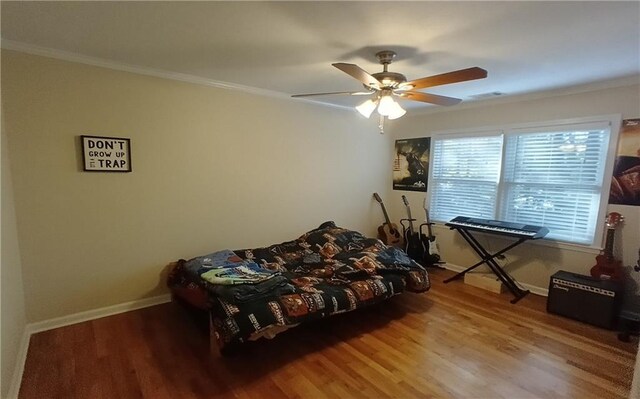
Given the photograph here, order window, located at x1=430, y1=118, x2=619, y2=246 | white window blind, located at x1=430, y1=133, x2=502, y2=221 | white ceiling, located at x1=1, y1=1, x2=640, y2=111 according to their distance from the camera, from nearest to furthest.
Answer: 1. white ceiling, located at x1=1, y1=1, x2=640, y2=111
2. window, located at x1=430, y1=118, x2=619, y2=246
3. white window blind, located at x1=430, y1=133, x2=502, y2=221

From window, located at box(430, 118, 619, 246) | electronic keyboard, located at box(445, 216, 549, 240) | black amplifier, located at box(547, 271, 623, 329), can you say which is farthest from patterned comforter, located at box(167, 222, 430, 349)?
window, located at box(430, 118, 619, 246)

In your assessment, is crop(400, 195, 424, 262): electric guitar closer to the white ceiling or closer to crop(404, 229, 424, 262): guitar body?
crop(404, 229, 424, 262): guitar body

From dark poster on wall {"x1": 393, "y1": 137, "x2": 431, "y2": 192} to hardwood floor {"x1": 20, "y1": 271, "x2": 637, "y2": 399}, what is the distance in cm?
213

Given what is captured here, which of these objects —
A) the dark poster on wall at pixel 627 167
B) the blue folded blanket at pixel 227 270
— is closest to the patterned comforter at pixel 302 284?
the blue folded blanket at pixel 227 270

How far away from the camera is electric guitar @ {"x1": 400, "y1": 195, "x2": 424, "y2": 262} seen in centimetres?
431

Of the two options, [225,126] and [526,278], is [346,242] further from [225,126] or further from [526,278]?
[526,278]

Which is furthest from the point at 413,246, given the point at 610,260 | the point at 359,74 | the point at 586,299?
the point at 359,74

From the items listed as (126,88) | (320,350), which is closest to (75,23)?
(126,88)

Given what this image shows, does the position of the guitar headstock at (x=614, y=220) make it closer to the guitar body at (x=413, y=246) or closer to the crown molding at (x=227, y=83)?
the crown molding at (x=227, y=83)

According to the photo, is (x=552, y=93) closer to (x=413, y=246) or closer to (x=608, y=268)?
(x=608, y=268)

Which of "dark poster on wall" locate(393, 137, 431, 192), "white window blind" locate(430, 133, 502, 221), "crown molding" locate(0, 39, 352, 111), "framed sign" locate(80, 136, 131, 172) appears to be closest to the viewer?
"crown molding" locate(0, 39, 352, 111)

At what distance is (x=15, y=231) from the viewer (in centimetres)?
221

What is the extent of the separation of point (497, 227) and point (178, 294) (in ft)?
10.6

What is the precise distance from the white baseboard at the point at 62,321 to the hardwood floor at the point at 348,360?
0.05 metres
